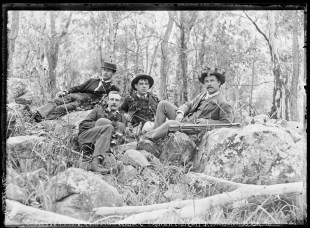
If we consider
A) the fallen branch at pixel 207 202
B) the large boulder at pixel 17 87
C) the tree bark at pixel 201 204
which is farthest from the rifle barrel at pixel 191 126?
the large boulder at pixel 17 87

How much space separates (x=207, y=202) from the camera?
378cm

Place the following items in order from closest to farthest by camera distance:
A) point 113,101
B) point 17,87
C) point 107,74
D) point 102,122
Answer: point 102,122 < point 113,101 < point 107,74 < point 17,87

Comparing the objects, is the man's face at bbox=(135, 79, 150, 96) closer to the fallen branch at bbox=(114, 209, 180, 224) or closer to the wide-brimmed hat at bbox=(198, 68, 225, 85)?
the wide-brimmed hat at bbox=(198, 68, 225, 85)

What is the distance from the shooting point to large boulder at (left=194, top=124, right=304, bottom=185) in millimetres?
4465

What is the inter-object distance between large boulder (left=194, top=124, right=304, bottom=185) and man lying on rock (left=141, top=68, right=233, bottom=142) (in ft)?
2.40

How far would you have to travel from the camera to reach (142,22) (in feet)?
39.1

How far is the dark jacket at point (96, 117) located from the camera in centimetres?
550

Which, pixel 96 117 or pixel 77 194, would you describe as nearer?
pixel 77 194

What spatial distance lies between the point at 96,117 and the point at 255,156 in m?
2.54

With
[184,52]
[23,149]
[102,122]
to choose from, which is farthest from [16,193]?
[184,52]

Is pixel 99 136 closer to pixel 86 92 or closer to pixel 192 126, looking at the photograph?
pixel 192 126

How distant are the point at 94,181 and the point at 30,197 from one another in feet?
2.31

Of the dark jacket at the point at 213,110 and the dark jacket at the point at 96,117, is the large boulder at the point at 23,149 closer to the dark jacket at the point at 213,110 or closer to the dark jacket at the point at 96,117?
the dark jacket at the point at 96,117

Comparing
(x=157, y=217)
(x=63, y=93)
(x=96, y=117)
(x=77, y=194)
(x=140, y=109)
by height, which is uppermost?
(x=63, y=93)
